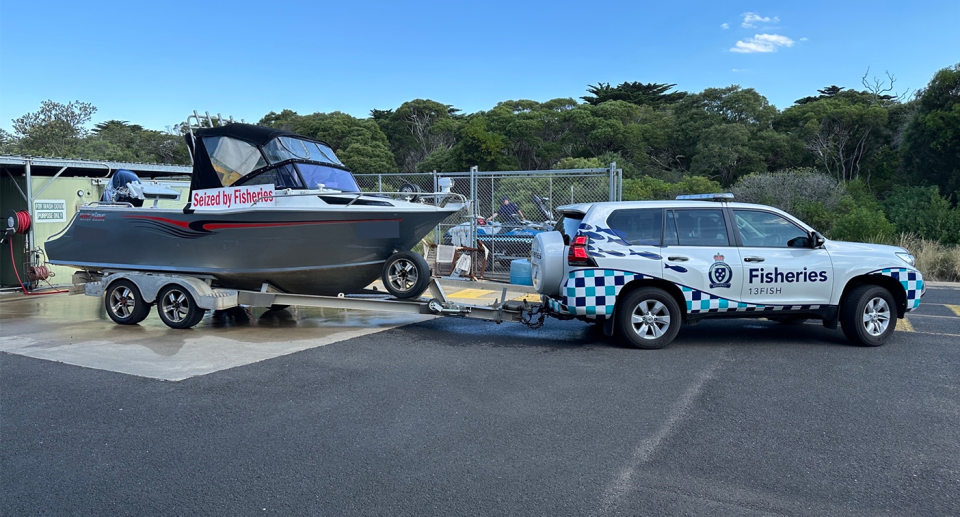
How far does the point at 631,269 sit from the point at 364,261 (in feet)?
11.3

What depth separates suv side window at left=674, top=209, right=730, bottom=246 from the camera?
755cm

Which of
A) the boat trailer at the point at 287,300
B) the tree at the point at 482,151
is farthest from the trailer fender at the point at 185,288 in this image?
the tree at the point at 482,151

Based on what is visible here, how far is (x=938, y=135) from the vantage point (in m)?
24.3

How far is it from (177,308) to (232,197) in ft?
6.11

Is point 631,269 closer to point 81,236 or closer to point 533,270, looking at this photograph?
point 533,270

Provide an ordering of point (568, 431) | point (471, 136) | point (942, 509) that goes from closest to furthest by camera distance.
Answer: point (942, 509)
point (568, 431)
point (471, 136)

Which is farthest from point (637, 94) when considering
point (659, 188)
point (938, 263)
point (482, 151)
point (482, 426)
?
point (482, 426)

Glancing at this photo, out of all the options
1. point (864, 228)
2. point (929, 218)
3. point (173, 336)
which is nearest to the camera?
point (173, 336)

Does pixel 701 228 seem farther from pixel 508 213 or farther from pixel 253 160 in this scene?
pixel 508 213

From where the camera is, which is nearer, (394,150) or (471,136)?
(471,136)

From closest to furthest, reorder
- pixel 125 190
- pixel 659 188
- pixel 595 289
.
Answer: pixel 595 289, pixel 125 190, pixel 659 188

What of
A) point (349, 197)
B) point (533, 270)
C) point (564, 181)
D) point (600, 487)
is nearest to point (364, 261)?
point (349, 197)

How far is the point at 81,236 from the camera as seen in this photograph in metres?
9.70

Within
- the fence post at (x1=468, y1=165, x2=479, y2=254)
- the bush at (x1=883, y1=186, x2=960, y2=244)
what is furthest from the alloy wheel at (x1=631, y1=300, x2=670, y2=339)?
the bush at (x1=883, y1=186, x2=960, y2=244)
